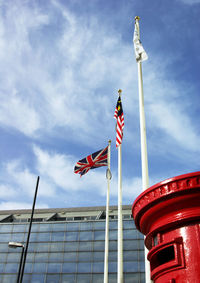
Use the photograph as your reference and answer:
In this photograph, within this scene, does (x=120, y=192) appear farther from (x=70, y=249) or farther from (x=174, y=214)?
(x=70, y=249)

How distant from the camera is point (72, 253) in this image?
30.7m

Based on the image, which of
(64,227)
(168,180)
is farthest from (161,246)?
(64,227)

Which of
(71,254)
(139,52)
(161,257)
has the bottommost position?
(161,257)

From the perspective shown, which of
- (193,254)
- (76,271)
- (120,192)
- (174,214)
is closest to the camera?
(193,254)

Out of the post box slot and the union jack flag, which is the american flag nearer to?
the union jack flag

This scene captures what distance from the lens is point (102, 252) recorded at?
98.4 feet

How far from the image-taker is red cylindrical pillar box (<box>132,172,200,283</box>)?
2.96 m

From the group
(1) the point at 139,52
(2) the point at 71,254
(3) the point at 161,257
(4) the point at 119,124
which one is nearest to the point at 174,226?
(3) the point at 161,257

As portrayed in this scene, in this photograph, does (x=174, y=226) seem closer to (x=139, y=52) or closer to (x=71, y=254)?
(x=139, y=52)

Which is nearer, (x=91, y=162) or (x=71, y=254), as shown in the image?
(x=91, y=162)

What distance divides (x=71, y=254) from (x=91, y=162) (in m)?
14.0

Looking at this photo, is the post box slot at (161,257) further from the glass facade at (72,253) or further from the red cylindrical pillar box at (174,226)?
the glass facade at (72,253)

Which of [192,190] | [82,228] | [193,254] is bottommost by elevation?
[193,254]

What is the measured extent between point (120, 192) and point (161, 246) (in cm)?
1303
